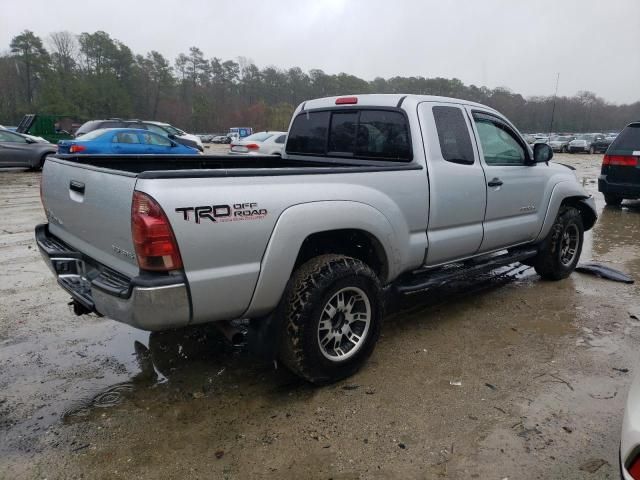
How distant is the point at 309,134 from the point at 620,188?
28.6 ft

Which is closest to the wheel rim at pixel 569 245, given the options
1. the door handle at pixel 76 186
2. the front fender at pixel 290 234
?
the front fender at pixel 290 234

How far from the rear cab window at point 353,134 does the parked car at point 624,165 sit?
27.6 feet

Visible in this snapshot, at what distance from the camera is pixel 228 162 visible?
4766mm

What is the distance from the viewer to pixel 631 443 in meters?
1.69

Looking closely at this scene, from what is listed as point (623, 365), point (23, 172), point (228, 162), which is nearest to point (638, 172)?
point (623, 365)

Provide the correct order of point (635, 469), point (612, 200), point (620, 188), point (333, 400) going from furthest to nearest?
point (612, 200)
point (620, 188)
point (333, 400)
point (635, 469)

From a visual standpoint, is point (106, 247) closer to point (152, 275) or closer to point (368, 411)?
point (152, 275)

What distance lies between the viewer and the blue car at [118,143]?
14508mm

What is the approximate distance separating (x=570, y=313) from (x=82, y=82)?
82067 mm

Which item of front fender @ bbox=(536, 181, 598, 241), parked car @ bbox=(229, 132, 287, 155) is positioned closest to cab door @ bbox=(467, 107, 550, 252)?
front fender @ bbox=(536, 181, 598, 241)

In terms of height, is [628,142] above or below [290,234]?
above

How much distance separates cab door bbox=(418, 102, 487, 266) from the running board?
122mm

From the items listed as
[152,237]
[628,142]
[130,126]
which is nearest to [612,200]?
[628,142]

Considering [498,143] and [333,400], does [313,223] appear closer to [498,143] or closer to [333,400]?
[333,400]
